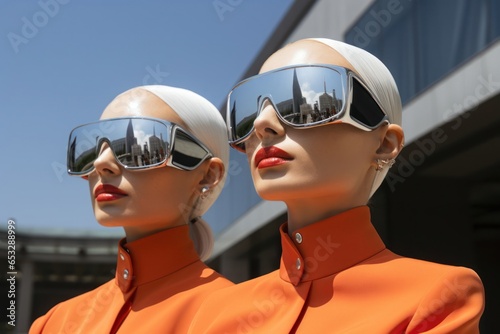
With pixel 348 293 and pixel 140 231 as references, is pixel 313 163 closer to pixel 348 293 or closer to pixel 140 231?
pixel 348 293

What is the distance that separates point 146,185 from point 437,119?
4.42 meters

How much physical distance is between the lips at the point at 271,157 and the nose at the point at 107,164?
0.72m

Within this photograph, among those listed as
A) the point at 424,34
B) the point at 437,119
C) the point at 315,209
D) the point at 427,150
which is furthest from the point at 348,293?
the point at 427,150

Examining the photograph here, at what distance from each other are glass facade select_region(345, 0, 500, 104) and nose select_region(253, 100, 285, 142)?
422 centimetres

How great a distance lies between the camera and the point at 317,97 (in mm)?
1855

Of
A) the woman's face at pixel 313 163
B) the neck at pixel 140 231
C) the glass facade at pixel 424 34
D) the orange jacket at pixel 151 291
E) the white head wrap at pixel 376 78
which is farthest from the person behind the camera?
the glass facade at pixel 424 34

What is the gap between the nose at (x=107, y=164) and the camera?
2.43 m

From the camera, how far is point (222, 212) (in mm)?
14539

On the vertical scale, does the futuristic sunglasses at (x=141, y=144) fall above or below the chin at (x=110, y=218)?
above

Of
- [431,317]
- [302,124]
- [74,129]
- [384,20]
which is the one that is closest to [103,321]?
[74,129]

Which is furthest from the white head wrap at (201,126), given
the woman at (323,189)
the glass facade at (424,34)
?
the glass facade at (424,34)

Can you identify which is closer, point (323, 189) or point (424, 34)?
point (323, 189)

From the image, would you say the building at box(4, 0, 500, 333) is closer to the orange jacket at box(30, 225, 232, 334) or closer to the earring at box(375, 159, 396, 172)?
the orange jacket at box(30, 225, 232, 334)

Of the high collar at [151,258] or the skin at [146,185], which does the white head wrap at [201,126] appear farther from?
the high collar at [151,258]
